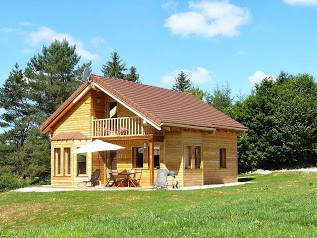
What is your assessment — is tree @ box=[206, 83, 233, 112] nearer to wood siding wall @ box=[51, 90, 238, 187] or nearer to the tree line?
the tree line

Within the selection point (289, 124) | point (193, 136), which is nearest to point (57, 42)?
point (289, 124)

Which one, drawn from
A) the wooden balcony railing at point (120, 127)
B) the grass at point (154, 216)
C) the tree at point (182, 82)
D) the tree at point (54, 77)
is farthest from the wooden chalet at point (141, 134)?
the tree at point (182, 82)

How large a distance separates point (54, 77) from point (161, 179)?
101 feet

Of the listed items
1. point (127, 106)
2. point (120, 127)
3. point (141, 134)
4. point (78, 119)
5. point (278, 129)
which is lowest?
point (141, 134)

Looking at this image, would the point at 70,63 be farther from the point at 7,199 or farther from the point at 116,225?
the point at 116,225

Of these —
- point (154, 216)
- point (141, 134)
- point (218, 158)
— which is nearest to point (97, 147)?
point (141, 134)

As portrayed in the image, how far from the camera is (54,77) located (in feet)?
164

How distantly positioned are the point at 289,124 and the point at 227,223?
28.3 metres

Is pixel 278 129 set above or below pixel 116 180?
above

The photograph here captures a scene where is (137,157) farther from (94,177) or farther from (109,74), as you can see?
(109,74)

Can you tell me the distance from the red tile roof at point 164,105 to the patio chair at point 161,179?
2150mm

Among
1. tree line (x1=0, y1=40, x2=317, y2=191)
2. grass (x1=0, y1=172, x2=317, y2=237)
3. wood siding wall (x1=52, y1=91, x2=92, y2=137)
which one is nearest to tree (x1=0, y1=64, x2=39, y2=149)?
tree line (x1=0, y1=40, x2=317, y2=191)

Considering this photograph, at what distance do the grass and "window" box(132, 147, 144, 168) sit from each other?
5.20 m

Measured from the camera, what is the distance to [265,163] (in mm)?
37000
